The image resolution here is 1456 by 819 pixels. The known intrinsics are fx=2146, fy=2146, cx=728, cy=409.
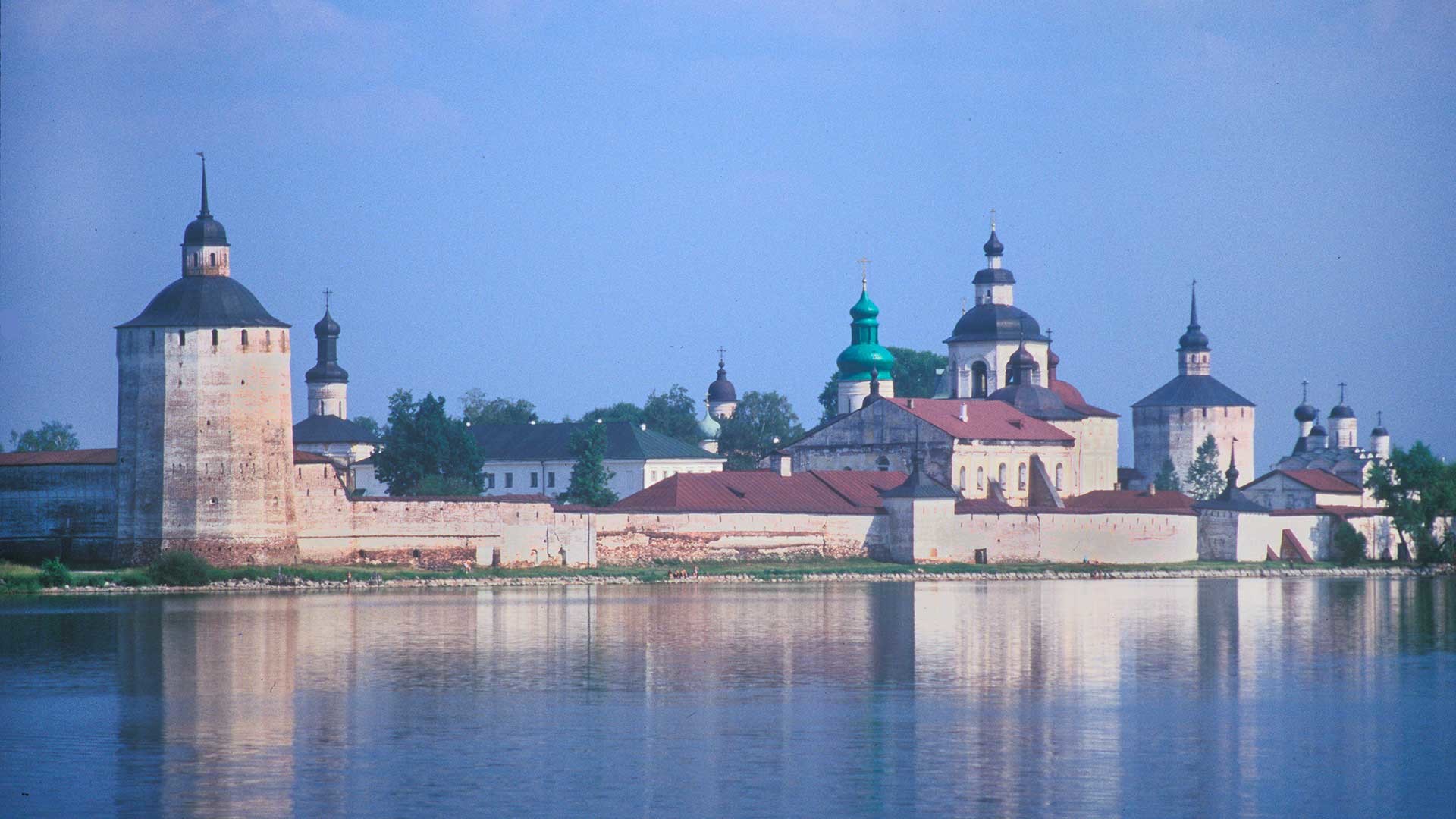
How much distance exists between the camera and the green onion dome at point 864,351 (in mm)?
63656

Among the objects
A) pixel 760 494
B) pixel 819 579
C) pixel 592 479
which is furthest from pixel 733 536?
pixel 592 479

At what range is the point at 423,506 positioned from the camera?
39.2m

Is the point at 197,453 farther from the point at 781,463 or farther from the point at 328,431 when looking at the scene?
the point at 328,431

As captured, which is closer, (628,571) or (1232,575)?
(628,571)

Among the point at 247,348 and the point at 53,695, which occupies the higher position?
the point at 247,348

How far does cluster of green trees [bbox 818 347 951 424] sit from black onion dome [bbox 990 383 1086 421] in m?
22.3

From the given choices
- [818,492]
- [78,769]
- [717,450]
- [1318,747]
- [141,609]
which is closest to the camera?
[78,769]

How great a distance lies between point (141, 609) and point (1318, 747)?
19.3m

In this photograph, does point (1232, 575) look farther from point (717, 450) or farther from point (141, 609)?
point (717, 450)

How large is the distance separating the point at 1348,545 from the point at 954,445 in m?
10.1

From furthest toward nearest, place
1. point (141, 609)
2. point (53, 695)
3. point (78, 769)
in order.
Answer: point (141, 609), point (53, 695), point (78, 769)

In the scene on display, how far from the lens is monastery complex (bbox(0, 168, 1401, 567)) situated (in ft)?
124

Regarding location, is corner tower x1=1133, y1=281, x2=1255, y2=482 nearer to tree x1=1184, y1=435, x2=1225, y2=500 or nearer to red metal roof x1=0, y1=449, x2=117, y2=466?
tree x1=1184, y1=435, x2=1225, y2=500

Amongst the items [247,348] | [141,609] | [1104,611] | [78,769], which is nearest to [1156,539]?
[1104,611]
